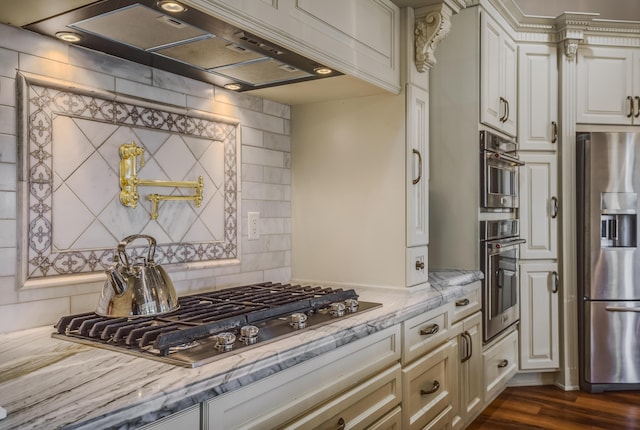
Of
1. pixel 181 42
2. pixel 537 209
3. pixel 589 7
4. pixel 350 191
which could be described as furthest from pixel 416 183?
pixel 589 7

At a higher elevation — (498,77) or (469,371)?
(498,77)

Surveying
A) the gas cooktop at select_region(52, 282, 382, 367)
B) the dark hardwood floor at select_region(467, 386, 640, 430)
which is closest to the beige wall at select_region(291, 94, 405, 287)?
the gas cooktop at select_region(52, 282, 382, 367)

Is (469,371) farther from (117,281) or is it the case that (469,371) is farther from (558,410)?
(117,281)

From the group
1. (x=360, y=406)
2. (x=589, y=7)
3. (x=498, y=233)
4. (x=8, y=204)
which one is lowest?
(x=360, y=406)

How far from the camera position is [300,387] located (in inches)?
52.5

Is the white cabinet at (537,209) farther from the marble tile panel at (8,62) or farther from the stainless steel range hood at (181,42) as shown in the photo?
the marble tile panel at (8,62)

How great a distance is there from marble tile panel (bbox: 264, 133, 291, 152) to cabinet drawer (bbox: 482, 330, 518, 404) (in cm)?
148

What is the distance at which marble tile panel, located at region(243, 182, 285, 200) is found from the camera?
221 centimetres

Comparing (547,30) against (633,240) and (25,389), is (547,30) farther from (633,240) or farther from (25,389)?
(25,389)

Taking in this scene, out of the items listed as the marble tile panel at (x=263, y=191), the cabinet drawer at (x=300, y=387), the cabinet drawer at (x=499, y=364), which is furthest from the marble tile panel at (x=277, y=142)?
the cabinet drawer at (x=499, y=364)

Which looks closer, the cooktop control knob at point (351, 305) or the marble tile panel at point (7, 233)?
the marble tile panel at point (7, 233)

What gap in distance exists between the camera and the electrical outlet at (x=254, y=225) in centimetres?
221

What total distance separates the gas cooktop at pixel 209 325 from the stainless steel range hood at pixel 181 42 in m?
0.78

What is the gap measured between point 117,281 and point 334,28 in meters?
1.09
